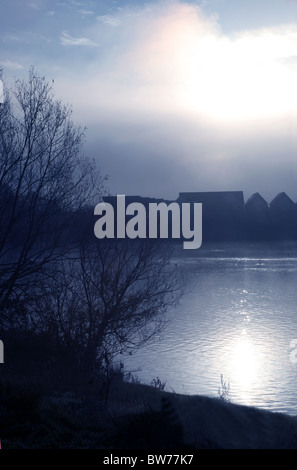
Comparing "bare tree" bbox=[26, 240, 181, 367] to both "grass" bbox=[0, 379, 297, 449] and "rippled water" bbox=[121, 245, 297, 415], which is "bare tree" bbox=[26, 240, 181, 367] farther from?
"grass" bbox=[0, 379, 297, 449]

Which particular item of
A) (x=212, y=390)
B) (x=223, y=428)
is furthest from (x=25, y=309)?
(x=223, y=428)

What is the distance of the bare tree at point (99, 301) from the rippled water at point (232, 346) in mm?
1768

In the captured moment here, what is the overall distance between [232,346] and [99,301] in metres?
6.76

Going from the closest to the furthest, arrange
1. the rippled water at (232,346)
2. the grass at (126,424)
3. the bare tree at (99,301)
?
the grass at (126,424)
the bare tree at (99,301)
the rippled water at (232,346)

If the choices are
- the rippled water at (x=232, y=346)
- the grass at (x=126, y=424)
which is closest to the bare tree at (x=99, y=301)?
the rippled water at (x=232, y=346)

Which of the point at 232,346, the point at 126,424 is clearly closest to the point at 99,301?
the point at 232,346

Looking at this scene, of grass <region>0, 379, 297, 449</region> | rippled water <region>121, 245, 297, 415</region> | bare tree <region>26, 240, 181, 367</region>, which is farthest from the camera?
rippled water <region>121, 245, 297, 415</region>

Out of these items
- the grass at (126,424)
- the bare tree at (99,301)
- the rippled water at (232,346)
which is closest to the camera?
the grass at (126,424)

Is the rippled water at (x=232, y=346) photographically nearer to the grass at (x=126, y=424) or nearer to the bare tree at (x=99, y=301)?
the bare tree at (x=99, y=301)

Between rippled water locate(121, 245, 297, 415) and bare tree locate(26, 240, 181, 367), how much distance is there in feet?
5.80

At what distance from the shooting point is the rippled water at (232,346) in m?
15.4

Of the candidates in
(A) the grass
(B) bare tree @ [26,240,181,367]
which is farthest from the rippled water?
(A) the grass

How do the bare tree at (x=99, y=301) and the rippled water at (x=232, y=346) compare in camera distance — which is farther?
the rippled water at (x=232, y=346)

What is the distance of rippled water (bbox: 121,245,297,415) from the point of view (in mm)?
15359
